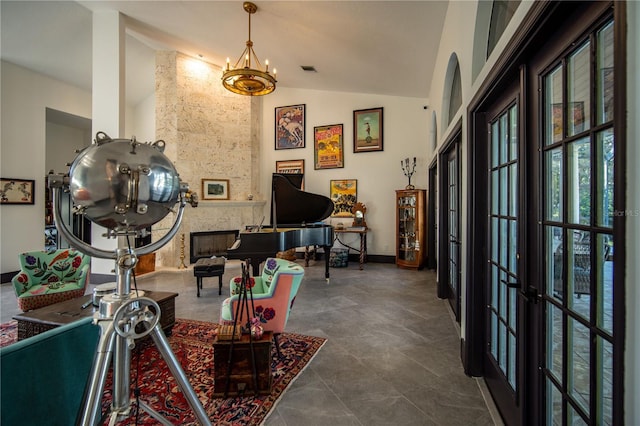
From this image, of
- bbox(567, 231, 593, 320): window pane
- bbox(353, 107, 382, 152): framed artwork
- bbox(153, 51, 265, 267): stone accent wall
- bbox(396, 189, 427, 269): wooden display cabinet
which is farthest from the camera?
bbox(353, 107, 382, 152): framed artwork

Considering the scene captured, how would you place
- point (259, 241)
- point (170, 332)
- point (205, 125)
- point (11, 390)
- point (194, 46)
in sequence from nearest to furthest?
1. point (11, 390)
2. point (170, 332)
3. point (259, 241)
4. point (194, 46)
5. point (205, 125)

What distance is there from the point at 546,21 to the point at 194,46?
581 cm

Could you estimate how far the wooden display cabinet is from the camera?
5.68 metres

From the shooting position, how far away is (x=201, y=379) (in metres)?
2.09

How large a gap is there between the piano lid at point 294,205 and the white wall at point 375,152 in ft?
6.19

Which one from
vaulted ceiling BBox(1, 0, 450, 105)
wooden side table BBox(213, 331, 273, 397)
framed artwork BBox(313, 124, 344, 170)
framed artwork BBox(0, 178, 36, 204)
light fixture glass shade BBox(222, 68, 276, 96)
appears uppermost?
vaulted ceiling BBox(1, 0, 450, 105)

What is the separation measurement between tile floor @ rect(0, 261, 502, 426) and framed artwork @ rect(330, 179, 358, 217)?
2255mm

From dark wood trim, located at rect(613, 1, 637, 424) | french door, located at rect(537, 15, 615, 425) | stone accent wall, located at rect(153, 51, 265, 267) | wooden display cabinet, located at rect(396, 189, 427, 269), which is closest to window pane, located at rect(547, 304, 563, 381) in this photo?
french door, located at rect(537, 15, 615, 425)

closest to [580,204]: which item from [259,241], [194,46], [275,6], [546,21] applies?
[546,21]

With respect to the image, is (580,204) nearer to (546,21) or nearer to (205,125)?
(546,21)

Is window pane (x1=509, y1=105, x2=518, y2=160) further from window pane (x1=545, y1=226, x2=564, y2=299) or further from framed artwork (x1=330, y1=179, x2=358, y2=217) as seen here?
framed artwork (x1=330, y1=179, x2=358, y2=217)

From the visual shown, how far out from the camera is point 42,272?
10.3 ft

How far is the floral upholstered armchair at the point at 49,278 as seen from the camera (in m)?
2.91

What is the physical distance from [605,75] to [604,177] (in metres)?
0.28
